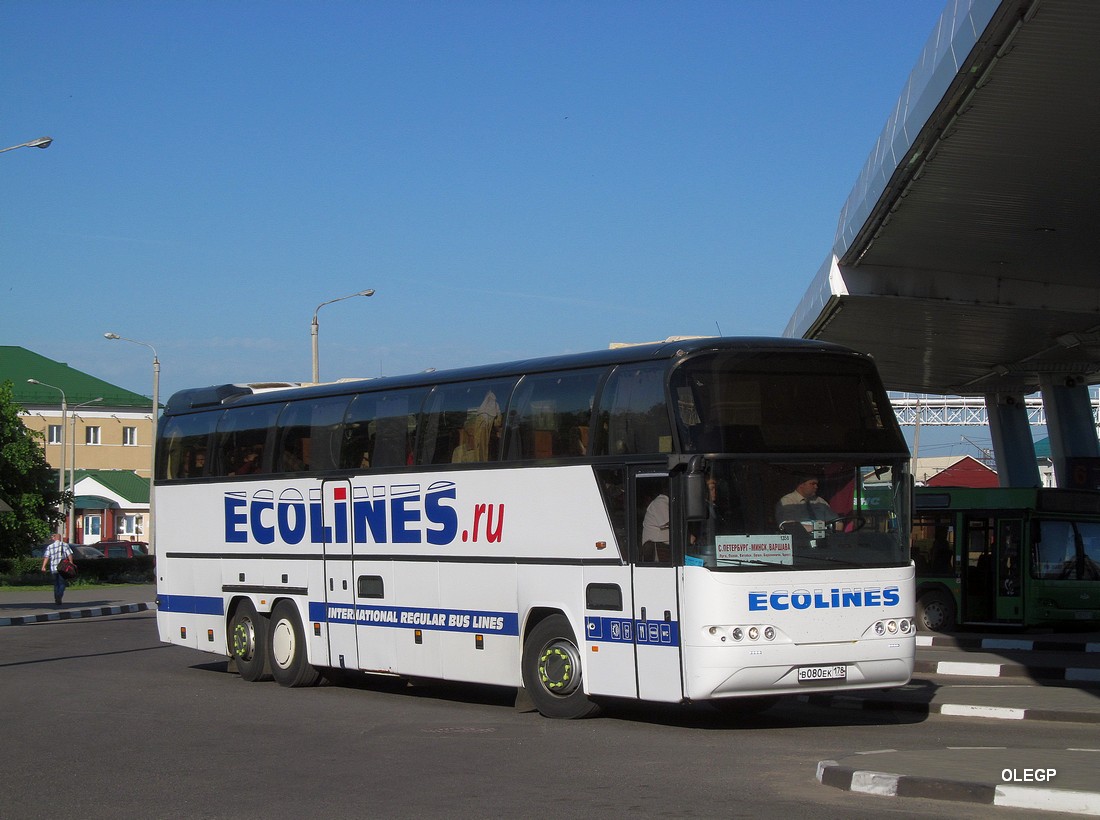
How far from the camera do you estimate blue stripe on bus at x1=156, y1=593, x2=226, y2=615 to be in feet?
61.5

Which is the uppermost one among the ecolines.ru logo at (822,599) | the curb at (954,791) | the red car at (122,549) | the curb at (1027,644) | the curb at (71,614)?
the ecolines.ru logo at (822,599)

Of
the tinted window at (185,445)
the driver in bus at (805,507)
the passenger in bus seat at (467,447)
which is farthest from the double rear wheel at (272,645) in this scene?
the driver in bus at (805,507)

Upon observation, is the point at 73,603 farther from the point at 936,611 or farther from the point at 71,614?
the point at 936,611

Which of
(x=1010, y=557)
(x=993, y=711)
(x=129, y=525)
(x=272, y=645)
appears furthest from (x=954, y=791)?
(x=129, y=525)

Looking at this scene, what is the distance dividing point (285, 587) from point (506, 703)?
11.4ft

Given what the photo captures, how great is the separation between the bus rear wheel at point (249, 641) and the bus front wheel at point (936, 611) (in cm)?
1222

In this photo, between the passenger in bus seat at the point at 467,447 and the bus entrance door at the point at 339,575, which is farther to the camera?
the bus entrance door at the point at 339,575

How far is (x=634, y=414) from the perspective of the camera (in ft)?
42.0

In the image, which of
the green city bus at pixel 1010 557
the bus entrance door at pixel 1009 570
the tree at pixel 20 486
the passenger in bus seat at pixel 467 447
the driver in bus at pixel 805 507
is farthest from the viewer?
the tree at pixel 20 486

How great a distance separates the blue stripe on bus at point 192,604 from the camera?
1873 centimetres

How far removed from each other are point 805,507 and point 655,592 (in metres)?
1.47

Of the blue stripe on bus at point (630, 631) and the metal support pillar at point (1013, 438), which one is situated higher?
the metal support pillar at point (1013, 438)

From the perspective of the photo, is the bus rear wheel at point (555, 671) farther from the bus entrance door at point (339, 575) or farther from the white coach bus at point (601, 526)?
the bus entrance door at point (339, 575)

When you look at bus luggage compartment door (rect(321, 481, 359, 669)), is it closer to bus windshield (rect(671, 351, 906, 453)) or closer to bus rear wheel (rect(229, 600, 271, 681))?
bus rear wheel (rect(229, 600, 271, 681))
